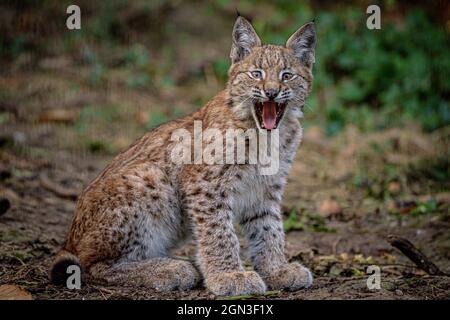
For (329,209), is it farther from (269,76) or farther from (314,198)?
(269,76)

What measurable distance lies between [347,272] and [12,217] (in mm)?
3193

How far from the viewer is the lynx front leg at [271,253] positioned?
5609 millimetres

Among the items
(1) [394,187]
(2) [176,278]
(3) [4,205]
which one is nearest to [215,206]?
(2) [176,278]

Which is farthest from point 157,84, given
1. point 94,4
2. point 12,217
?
point 12,217

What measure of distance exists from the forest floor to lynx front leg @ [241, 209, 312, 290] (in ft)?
0.47

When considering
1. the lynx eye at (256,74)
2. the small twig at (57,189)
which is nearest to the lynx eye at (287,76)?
the lynx eye at (256,74)

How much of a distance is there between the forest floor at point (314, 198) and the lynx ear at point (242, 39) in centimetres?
186

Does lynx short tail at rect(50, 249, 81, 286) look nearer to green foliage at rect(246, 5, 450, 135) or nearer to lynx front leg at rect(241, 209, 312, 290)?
lynx front leg at rect(241, 209, 312, 290)

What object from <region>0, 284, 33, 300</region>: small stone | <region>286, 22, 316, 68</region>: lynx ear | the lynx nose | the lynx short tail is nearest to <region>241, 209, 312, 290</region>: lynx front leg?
the lynx nose

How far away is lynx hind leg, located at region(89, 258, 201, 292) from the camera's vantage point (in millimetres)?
5387

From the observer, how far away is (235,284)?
5309 millimetres

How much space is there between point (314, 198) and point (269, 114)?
3.18 m

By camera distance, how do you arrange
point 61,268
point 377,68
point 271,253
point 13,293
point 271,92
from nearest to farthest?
point 13,293 < point 61,268 < point 271,92 < point 271,253 < point 377,68
